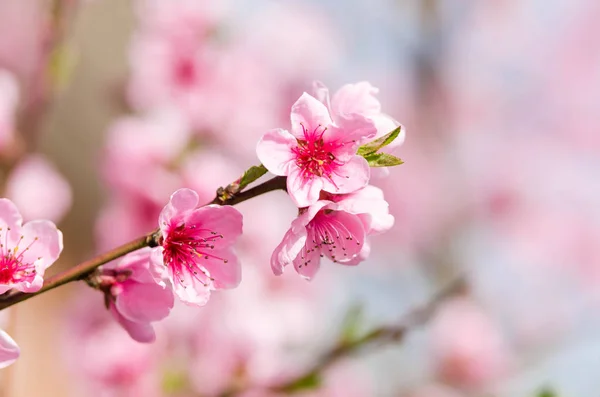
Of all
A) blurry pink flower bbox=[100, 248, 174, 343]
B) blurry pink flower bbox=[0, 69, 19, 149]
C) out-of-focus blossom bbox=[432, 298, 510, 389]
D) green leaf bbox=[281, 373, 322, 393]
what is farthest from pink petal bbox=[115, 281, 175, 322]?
out-of-focus blossom bbox=[432, 298, 510, 389]

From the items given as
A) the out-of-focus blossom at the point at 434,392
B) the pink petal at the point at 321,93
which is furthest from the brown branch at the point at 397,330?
the out-of-focus blossom at the point at 434,392

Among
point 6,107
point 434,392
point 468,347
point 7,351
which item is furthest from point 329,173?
point 468,347

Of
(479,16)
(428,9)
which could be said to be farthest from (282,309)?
(479,16)

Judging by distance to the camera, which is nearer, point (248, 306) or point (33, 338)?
point (248, 306)

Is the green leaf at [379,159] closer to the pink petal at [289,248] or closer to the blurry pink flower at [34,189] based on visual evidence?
the pink petal at [289,248]

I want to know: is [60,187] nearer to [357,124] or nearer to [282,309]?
[282,309]
